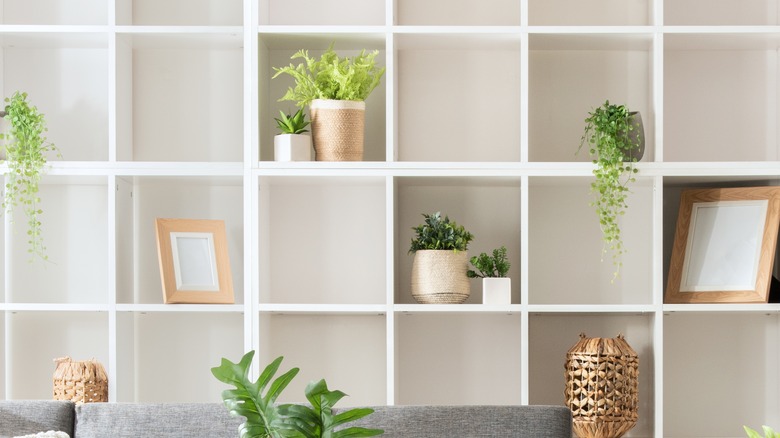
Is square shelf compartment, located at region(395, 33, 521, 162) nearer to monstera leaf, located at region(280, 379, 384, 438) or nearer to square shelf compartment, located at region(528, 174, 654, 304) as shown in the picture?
square shelf compartment, located at region(528, 174, 654, 304)

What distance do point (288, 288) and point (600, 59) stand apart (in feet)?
4.50

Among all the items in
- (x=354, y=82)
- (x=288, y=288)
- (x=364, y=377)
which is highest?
(x=354, y=82)

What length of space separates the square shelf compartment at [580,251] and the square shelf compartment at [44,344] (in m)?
1.57

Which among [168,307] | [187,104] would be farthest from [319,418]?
[187,104]

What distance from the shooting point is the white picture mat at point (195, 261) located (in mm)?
2926

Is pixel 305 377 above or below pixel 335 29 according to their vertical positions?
below

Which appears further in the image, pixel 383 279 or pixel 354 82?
pixel 383 279

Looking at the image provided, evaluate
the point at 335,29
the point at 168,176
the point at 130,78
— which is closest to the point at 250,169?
the point at 168,176

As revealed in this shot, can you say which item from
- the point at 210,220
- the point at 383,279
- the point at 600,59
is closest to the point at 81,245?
the point at 210,220

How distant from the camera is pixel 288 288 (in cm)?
302

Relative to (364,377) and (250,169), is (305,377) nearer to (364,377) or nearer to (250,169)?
(364,377)

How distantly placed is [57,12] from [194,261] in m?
1.08

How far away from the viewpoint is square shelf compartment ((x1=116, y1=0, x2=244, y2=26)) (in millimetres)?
3172

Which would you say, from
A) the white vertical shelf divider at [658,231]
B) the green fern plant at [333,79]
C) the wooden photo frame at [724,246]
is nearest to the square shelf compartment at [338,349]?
the green fern plant at [333,79]
